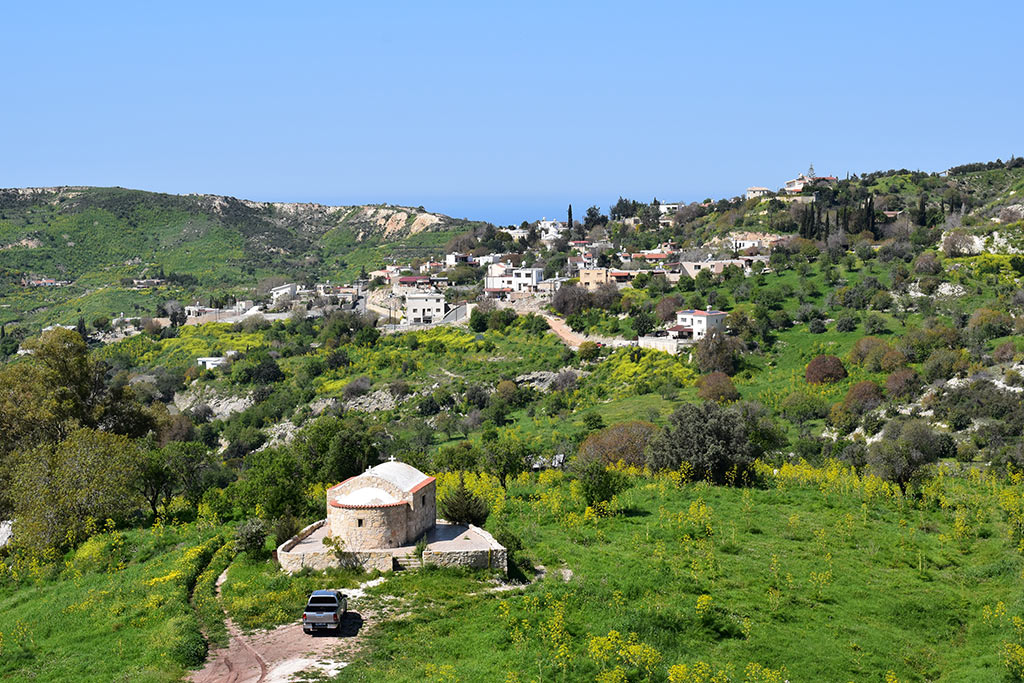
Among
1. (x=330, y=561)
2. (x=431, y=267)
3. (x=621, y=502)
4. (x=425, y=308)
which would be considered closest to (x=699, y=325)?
(x=425, y=308)

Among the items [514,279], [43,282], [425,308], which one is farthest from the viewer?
[43,282]

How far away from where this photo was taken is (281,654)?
18219 millimetres

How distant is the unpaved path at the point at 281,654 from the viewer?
1719cm

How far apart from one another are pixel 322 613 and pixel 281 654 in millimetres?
1130

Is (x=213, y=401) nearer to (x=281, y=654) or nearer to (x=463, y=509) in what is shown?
(x=463, y=509)

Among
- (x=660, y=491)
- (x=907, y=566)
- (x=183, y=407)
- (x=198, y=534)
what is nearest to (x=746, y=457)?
(x=660, y=491)

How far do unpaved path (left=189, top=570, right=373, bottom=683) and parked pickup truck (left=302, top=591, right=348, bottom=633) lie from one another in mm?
234

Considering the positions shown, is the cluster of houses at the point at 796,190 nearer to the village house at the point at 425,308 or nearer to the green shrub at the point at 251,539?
the village house at the point at 425,308

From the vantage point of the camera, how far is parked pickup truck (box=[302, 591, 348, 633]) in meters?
18.8

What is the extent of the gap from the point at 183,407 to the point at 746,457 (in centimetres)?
6361

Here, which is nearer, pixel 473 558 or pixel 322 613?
pixel 322 613

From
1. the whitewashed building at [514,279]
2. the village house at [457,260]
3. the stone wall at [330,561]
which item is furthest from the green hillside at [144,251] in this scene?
the stone wall at [330,561]

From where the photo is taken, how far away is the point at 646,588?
20.9 meters

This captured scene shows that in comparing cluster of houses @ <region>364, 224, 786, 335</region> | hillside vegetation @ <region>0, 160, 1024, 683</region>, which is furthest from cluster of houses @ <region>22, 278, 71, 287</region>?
hillside vegetation @ <region>0, 160, 1024, 683</region>
